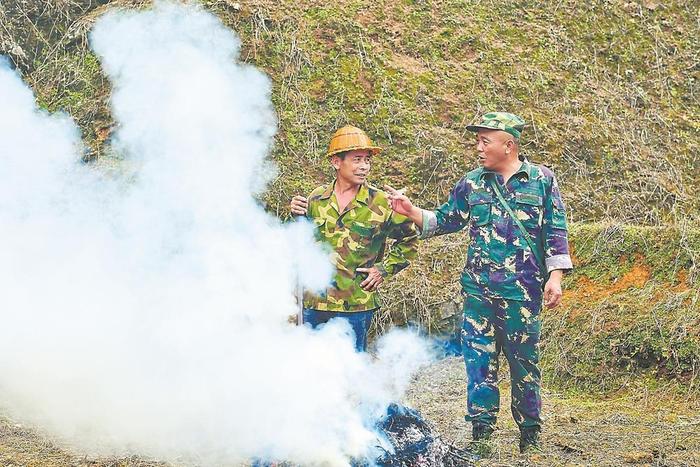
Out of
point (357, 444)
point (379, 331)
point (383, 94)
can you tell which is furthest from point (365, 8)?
point (357, 444)

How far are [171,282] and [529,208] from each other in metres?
2.97

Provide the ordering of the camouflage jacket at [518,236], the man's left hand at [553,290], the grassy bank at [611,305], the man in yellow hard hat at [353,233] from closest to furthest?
the man's left hand at [553,290] → the camouflage jacket at [518,236] → the man in yellow hard hat at [353,233] → the grassy bank at [611,305]

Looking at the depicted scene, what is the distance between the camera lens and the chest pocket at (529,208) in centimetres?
495

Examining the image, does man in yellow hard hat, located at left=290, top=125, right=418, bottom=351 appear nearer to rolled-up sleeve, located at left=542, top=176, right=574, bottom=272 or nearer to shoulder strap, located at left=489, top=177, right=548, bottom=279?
shoulder strap, located at left=489, top=177, right=548, bottom=279

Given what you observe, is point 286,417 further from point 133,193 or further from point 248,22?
point 248,22

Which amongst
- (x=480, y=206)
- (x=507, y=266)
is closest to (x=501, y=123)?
(x=480, y=206)

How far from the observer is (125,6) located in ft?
32.9

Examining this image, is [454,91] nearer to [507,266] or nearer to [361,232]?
[361,232]

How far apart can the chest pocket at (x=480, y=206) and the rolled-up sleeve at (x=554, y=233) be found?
A: 1.07ft

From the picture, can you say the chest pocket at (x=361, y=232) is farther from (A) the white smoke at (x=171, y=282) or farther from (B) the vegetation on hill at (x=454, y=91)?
(B) the vegetation on hill at (x=454, y=91)

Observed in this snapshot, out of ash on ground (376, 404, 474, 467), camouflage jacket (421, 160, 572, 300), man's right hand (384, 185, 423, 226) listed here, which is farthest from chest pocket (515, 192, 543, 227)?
ash on ground (376, 404, 474, 467)

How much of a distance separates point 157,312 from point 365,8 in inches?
212

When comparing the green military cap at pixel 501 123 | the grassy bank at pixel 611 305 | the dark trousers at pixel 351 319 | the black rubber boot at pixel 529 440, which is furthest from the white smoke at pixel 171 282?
the green military cap at pixel 501 123

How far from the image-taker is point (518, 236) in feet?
16.2
